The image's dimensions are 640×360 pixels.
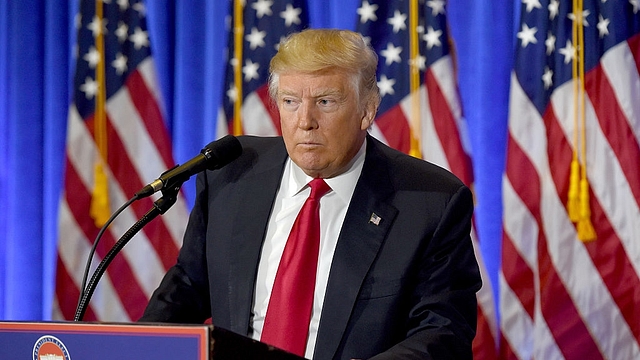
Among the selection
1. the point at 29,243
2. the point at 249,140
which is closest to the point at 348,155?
the point at 249,140

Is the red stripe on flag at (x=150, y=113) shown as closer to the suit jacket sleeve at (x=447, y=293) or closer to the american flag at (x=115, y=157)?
the american flag at (x=115, y=157)

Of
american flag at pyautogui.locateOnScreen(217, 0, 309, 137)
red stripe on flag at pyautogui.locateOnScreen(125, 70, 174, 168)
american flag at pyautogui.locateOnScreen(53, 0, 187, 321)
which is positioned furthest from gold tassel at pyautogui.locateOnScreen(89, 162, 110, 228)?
american flag at pyautogui.locateOnScreen(217, 0, 309, 137)

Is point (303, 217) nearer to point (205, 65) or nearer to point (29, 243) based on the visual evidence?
point (205, 65)

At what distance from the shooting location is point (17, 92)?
3.81 metres

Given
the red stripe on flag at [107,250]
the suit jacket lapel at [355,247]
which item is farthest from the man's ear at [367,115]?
the red stripe on flag at [107,250]

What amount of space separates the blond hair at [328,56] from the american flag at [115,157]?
177cm

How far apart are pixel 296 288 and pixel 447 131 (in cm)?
163

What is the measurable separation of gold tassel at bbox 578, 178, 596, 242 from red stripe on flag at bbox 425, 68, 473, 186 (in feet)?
1.44

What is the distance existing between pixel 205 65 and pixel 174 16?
27cm

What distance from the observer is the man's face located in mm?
1967

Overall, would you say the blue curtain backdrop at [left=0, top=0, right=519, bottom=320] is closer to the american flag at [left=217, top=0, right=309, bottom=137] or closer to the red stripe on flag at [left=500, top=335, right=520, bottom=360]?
the american flag at [left=217, top=0, right=309, bottom=137]

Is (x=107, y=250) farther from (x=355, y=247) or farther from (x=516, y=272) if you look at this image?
(x=355, y=247)

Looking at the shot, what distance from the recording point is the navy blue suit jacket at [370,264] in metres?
1.93

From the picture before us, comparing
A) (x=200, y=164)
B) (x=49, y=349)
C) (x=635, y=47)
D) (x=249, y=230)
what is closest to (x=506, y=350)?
(x=635, y=47)
